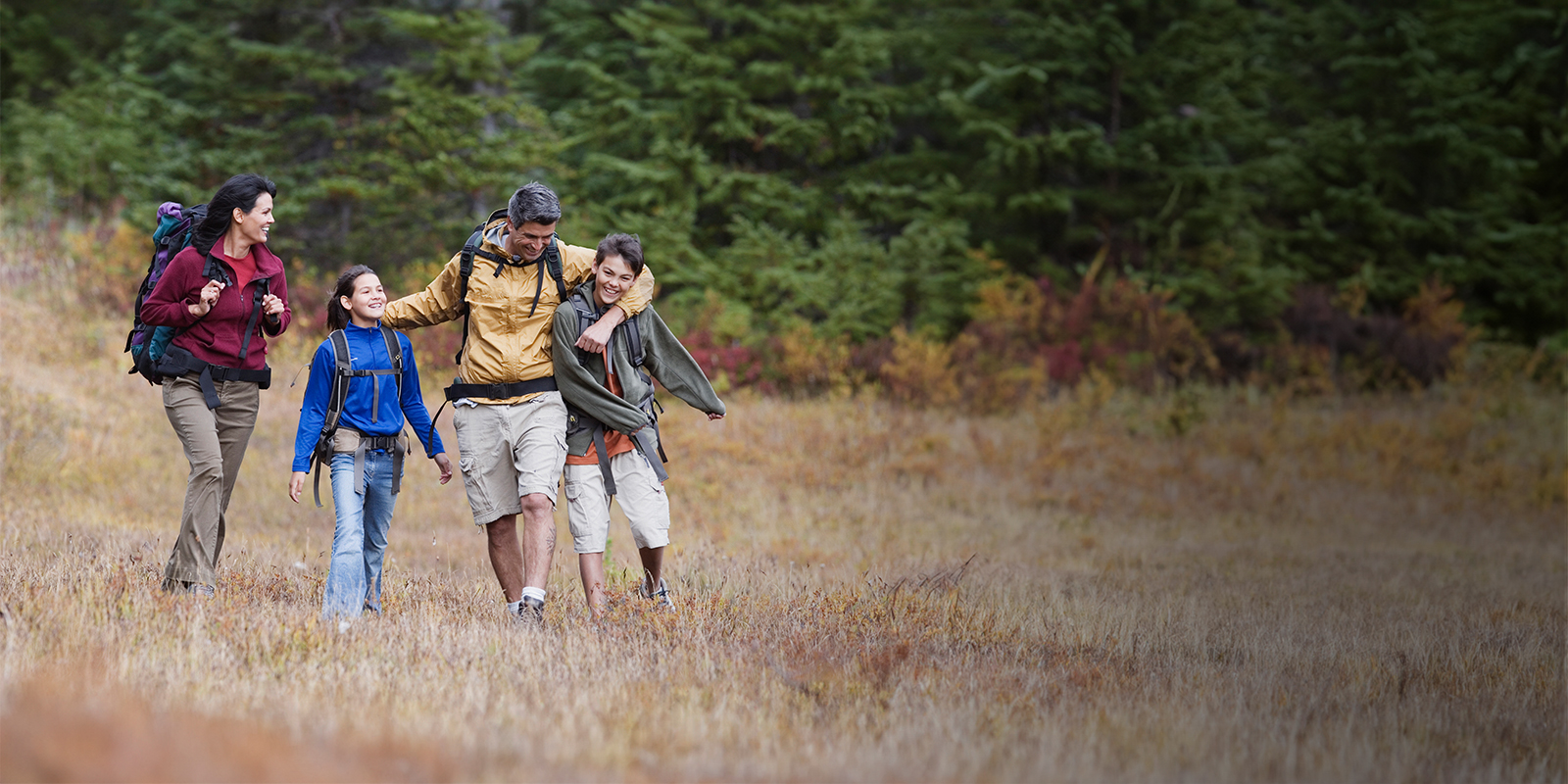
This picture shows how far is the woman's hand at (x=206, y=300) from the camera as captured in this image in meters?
5.51

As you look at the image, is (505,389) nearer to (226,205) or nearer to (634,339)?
(634,339)

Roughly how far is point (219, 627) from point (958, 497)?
9302mm

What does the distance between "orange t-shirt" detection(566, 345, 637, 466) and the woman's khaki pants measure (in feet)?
5.37

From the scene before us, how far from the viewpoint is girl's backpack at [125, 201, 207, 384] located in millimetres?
5719

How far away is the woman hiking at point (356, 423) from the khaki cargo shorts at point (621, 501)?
2.58 feet

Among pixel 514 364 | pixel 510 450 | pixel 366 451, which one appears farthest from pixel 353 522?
pixel 514 364

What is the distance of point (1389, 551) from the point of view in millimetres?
11875

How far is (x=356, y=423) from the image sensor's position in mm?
5645

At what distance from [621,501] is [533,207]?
1.54 meters

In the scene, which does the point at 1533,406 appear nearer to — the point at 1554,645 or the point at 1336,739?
the point at 1554,645

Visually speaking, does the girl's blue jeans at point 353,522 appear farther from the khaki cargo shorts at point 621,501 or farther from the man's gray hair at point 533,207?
the man's gray hair at point 533,207

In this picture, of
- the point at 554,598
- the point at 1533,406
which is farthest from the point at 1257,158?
the point at 554,598

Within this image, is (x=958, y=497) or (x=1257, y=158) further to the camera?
(x=1257, y=158)

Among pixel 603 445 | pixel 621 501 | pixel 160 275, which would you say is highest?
pixel 160 275
